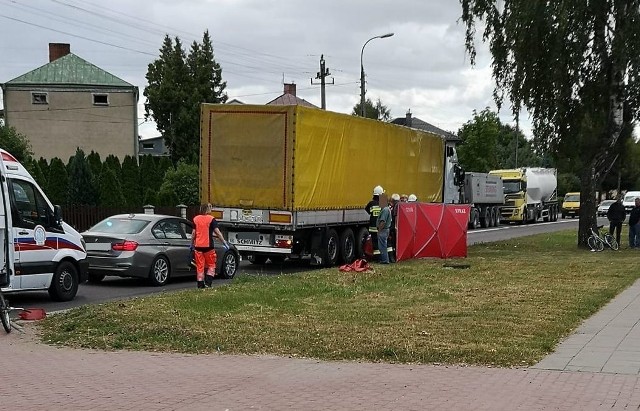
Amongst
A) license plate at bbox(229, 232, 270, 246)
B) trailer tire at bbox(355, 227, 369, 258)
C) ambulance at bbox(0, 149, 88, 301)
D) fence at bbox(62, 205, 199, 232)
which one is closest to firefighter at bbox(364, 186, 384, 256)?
trailer tire at bbox(355, 227, 369, 258)

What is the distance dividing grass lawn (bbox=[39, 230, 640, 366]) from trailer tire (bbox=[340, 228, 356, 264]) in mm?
3838

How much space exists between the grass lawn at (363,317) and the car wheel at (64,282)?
Answer: 5.95 ft

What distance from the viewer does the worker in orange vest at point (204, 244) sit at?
46.9ft

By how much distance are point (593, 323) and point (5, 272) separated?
8161mm

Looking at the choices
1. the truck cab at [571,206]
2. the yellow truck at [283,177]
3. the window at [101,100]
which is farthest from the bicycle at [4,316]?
the truck cab at [571,206]

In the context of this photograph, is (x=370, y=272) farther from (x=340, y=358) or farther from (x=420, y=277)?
(x=340, y=358)

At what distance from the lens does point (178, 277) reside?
17.6m

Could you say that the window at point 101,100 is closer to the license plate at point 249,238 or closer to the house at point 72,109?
the house at point 72,109

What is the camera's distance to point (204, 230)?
14.3 m

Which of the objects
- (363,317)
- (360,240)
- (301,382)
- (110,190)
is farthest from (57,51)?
(301,382)

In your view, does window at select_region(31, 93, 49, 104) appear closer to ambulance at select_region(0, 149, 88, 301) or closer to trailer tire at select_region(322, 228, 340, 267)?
trailer tire at select_region(322, 228, 340, 267)

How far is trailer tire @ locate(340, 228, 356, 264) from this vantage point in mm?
20938

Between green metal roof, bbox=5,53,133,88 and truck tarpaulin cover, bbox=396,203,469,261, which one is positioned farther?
green metal roof, bbox=5,53,133,88

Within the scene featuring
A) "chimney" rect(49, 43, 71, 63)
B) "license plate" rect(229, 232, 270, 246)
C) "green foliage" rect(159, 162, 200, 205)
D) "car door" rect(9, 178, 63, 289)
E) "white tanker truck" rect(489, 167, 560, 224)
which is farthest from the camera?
"chimney" rect(49, 43, 71, 63)
